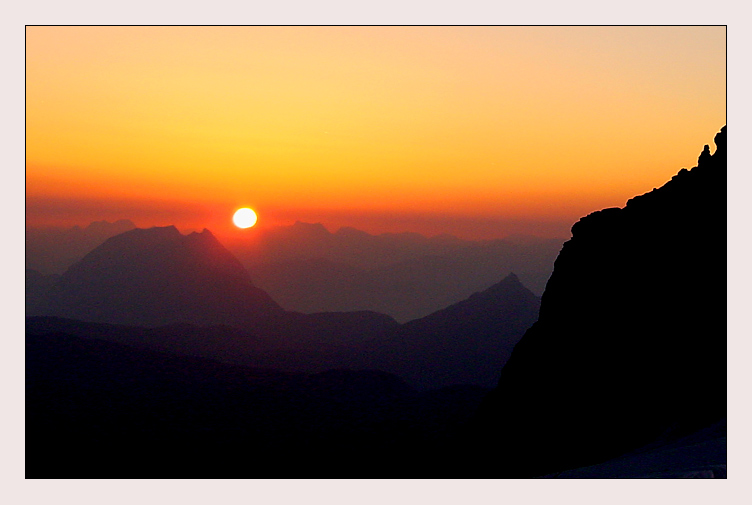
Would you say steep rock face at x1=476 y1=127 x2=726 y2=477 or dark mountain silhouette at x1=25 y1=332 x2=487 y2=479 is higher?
steep rock face at x1=476 y1=127 x2=726 y2=477

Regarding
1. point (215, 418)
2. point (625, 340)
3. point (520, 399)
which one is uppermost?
point (625, 340)

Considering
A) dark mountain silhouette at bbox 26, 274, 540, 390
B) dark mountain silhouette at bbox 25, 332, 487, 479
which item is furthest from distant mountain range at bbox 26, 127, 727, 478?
dark mountain silhouette at bbox 26, 274, 540, 390

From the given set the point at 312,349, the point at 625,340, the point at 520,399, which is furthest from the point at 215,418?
the point at 312,349

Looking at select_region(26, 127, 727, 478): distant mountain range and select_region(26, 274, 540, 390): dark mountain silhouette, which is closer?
select_region(26, 127, 727, 478): distant mountain range

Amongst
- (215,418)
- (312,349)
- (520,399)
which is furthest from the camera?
(312,349)

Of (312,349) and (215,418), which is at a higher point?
(312,349)

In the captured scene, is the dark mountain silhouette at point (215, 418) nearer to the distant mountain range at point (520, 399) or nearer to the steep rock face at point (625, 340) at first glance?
the distant mountain range at point (520, 399)

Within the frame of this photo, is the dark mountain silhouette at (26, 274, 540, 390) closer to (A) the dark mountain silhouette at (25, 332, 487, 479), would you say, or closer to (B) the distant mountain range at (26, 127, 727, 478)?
(A) the dark mountain silhouette at (25, 332, 487, 479)

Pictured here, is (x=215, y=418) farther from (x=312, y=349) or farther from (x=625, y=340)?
(x=312, y=349)
